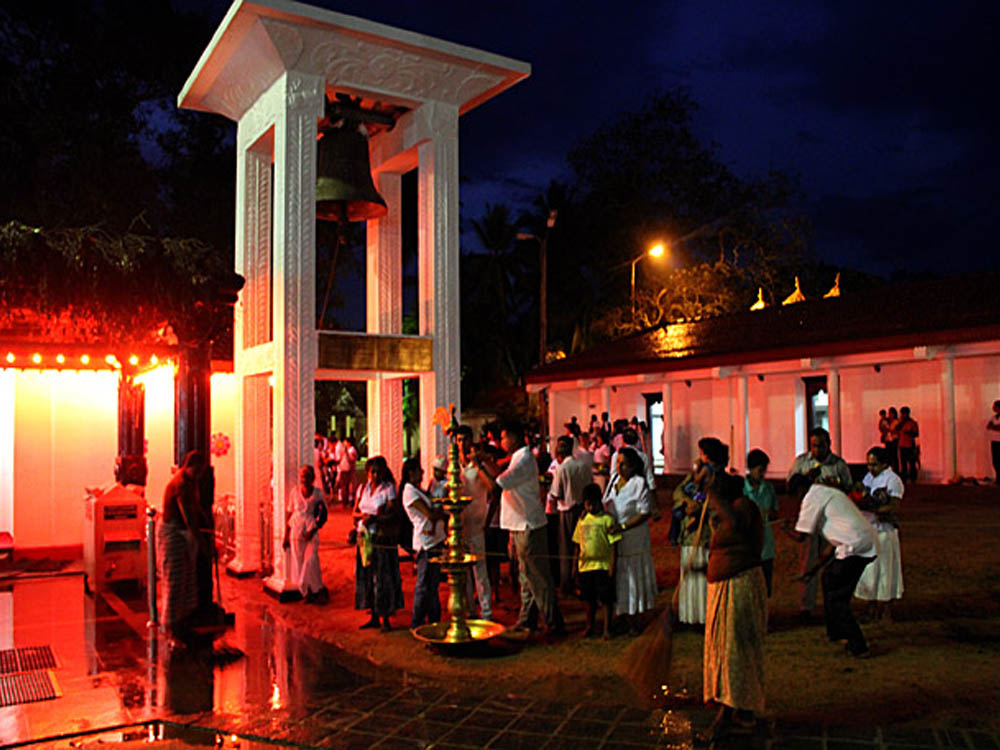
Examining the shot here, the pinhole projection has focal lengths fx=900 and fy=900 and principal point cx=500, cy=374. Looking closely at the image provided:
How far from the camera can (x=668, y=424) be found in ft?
77.2

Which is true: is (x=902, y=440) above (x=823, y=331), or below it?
below

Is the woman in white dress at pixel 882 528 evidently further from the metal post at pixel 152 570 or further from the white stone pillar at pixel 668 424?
the white stone pillar at pixel 668 424

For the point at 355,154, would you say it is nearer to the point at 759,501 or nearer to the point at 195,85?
the point at 195,85

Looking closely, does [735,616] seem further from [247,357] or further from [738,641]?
[247,357]

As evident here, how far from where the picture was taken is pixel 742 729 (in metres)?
→ 5.90

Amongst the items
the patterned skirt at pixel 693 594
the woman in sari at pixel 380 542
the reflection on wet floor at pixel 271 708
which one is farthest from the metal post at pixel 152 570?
the patterned skirt at pixel 693 594

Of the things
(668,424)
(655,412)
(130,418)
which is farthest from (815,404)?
(130,418)

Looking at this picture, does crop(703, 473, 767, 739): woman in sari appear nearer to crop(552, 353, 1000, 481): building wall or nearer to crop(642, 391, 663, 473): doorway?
crop(552, 353, 1000, 481): building wall

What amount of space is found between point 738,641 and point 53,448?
510 inches

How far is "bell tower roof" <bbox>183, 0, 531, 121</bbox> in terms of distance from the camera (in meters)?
10.9

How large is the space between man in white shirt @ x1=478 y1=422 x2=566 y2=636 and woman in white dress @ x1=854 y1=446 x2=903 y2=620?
2.91 metres

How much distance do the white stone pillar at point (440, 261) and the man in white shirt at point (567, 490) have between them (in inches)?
101

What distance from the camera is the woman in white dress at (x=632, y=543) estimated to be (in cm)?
863

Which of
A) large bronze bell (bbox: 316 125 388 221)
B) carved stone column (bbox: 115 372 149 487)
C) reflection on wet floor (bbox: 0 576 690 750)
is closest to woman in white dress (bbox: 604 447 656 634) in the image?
reflection on wet floor (bbox: 0 576 690 750)
